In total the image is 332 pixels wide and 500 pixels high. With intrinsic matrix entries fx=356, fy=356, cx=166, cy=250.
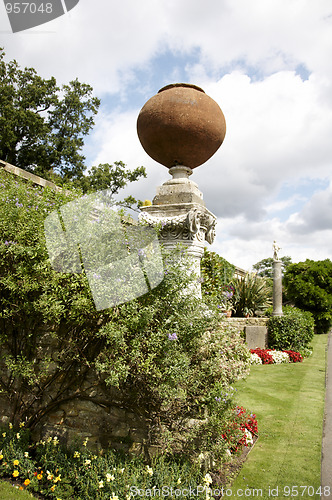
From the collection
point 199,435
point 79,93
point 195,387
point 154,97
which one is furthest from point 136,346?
point 79,93

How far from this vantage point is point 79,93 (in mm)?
20297

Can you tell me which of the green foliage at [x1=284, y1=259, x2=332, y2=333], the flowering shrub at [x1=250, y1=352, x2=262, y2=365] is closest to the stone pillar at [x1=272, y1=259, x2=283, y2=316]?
the flowering shrub at [x1=250, y1=352, x2=262, y2=365]

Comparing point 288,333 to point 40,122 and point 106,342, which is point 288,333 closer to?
point 106,342

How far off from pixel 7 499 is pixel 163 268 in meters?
2.44

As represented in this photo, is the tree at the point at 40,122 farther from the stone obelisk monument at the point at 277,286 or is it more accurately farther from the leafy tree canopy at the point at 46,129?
the stone obelisk monument at the point at 277,286

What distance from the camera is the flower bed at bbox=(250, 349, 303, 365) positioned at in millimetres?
9742

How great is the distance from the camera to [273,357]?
10.1 metres

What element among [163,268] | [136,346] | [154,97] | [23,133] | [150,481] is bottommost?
[150,481]

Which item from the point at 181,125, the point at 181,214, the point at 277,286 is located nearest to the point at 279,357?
the point at 277,286

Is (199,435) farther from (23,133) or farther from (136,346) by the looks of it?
(23,133)

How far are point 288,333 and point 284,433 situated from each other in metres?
7.29

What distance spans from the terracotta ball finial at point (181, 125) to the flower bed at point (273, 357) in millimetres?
6674

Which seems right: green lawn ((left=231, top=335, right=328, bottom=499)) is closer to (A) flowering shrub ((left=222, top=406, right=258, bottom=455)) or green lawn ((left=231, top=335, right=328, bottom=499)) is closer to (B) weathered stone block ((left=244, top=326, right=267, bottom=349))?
(A) flowering shrub ((left=222, top=406, right=258, bottom=455))

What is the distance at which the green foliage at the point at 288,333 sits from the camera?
11312mm
